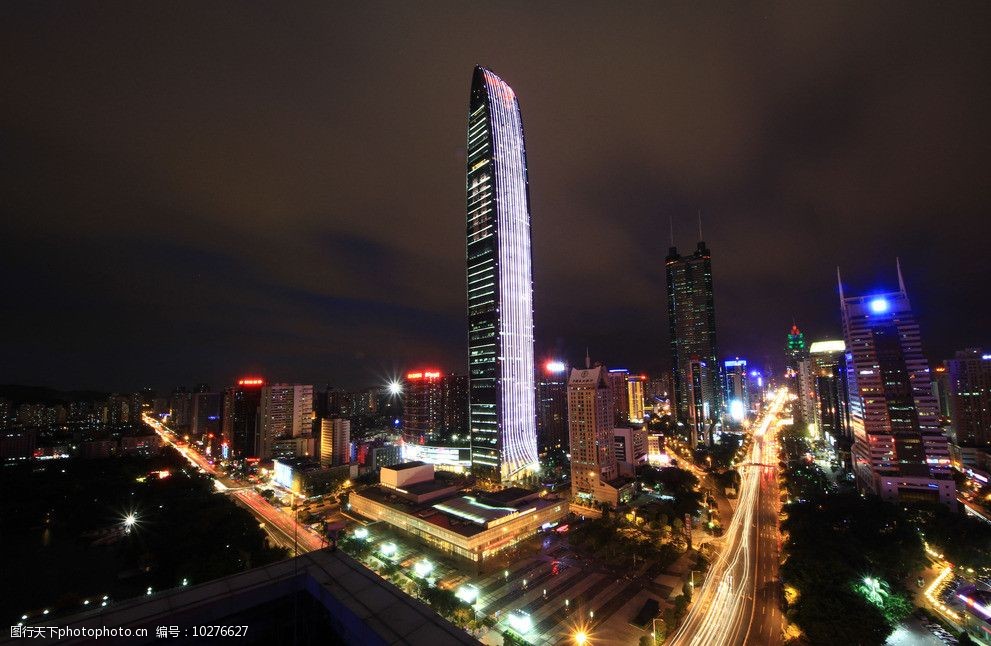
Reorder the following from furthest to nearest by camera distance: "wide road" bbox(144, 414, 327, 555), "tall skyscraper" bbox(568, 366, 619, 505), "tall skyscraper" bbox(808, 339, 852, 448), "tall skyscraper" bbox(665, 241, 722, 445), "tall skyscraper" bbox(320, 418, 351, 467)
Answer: "tall skyscraper" bbox(665, 241, 722, 445)
"tall skyscraper" bbox(320, 418, 351, 467)
"tall skyscraper" bbox(808, 339, 852, 448)
"tall skyscraper" bbox(568, 366, 619, 505)
"wide road" bbox(144, 414, 327, 555)

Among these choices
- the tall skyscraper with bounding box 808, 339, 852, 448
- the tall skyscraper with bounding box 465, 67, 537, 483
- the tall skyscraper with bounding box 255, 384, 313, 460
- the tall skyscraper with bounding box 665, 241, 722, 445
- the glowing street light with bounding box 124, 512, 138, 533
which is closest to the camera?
the glowing street light with bounding box 124, 512, 138, 533

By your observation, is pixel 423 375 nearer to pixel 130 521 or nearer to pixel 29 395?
pixel 130 521

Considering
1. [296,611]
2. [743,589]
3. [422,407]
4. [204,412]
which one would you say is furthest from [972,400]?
[204,412]

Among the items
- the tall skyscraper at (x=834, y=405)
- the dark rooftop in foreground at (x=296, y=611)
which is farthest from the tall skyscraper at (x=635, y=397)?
the dark rooftop in foreground at (x=296, y=611)

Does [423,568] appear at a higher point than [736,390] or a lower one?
lower

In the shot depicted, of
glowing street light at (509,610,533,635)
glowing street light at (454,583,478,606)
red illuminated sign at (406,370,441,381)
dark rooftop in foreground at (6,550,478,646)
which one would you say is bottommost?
glowing street light at (454,583,478,606)

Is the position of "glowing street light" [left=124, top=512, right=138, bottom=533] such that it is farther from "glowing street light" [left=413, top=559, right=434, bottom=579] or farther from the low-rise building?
"glowing street light" [left=413, top=559, right=434, bottom=579]

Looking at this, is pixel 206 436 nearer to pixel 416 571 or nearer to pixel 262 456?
pixel 262 456

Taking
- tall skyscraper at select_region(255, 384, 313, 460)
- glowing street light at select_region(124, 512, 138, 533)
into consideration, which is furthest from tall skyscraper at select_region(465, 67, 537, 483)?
glowing street light at select_region(124, 512, 138, 533)

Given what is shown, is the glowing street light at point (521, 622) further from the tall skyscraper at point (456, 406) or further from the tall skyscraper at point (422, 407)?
the tall skyscraper at point (456, 406)
